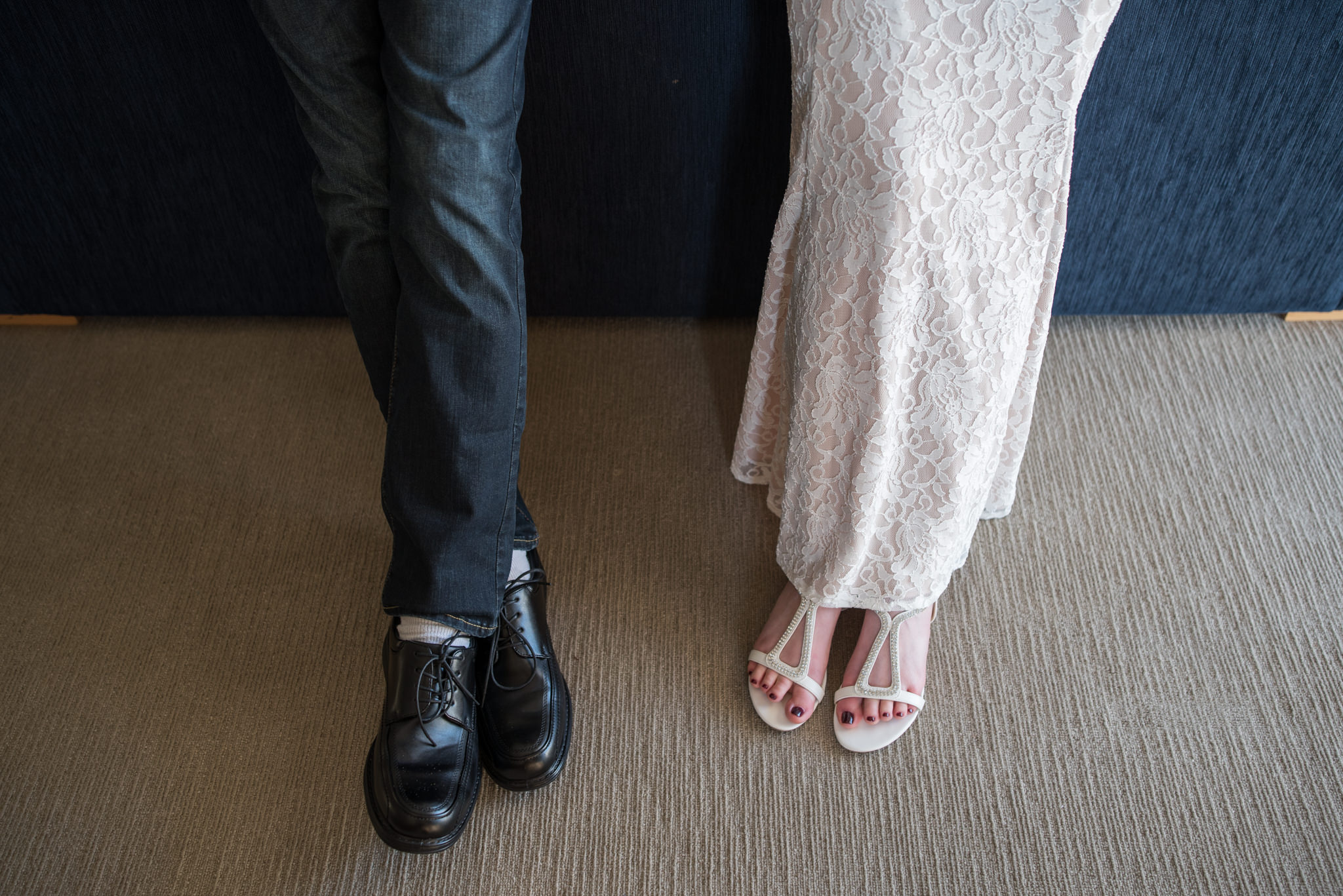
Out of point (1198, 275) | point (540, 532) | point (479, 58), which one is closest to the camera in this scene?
point (479, 58)

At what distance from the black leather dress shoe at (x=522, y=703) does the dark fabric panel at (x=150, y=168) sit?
2.20 feet

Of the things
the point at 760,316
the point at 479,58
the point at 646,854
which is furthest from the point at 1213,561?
the point at 479,58

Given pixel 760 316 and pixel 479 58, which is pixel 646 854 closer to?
pixel 760 316

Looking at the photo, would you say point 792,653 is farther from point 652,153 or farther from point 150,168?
point 150,168

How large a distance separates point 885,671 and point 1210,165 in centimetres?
77

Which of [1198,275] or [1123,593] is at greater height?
[1198,275]

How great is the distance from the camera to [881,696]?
865 mm

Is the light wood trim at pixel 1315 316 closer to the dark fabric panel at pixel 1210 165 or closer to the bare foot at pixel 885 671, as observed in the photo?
the dark fabric panel at pixel 1210 165

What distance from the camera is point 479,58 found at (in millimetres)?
632

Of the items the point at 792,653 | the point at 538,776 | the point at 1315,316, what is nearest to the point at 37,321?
the point at 538,776

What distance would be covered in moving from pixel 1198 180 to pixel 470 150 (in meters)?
0.94

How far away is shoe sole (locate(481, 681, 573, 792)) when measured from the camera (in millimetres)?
825

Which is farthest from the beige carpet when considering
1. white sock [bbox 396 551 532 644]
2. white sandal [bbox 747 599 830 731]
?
white sock [bbox 396 551 532 644]

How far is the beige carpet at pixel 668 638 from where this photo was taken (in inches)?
31.5
